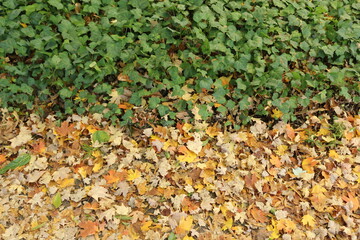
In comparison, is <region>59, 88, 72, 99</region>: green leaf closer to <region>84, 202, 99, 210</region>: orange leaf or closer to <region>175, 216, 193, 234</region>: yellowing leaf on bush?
<region>84, 202, 99, 210</region>: orange leaf

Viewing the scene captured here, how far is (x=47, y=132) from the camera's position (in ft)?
12.7

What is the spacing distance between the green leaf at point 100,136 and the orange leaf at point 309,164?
6.99 feet

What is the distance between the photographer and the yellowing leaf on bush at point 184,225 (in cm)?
323

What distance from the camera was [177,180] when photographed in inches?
140

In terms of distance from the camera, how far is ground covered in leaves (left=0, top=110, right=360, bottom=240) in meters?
3.28

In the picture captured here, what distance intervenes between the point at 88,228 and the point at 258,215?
1588mm

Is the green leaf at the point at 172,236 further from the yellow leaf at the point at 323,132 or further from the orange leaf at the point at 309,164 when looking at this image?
the yellow leaf at the point at 323,132

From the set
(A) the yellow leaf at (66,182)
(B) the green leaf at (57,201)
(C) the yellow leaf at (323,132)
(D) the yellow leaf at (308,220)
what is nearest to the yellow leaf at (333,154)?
(C) the yellow leaf at (323,132)

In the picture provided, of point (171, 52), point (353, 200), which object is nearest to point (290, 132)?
point (353, 200)

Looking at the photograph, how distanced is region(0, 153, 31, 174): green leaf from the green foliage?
0.59 meters

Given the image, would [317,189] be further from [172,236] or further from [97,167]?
[97,167]

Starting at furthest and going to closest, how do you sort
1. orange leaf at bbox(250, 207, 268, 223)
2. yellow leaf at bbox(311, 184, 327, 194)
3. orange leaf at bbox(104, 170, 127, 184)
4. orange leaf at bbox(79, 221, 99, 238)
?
yellow leaf at bbox(311, 184, 327, 194)
orange leaf at bbox(104, 170, 127, 184)
orange leaf at bbox(250, 207, 268, 223)
orange leaf at bbox(79, 221, 99, 238)

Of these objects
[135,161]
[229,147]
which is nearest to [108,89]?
[135,161]

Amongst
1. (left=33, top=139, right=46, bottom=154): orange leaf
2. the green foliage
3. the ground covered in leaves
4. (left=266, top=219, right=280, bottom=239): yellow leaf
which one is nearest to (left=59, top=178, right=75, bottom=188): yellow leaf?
the ground covered in leaves
